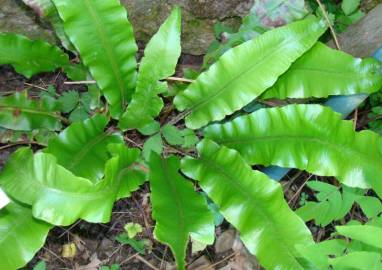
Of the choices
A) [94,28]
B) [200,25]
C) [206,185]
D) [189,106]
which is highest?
[94,28]

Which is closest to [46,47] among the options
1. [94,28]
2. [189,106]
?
[94,28]

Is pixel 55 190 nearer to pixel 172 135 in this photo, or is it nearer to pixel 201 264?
pixel 172 135

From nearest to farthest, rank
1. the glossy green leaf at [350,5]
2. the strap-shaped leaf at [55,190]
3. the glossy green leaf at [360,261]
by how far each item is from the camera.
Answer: the glossy green leaf at [360,261]
the strap-shaped leaf at [55,190]
the glossy green leaf at [350,5]

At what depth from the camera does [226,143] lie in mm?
1972

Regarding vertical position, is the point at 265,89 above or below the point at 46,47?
below

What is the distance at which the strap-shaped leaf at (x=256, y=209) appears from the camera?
5.40 ft

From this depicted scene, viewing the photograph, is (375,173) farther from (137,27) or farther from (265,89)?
(137,27)

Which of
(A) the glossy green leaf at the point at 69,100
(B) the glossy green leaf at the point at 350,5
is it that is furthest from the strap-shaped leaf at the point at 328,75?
(A) the glossy green leaf at the point at 69,100

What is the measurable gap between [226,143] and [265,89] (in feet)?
0.94

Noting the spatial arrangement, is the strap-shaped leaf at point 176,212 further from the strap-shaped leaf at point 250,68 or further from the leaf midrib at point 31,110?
the leaf midrib at point 31,110

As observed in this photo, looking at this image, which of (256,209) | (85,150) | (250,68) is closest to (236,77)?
(250,68)

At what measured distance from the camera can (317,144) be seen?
5.96 ft

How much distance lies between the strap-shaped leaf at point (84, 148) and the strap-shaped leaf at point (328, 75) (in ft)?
2.35

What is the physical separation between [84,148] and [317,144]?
2.82ft
